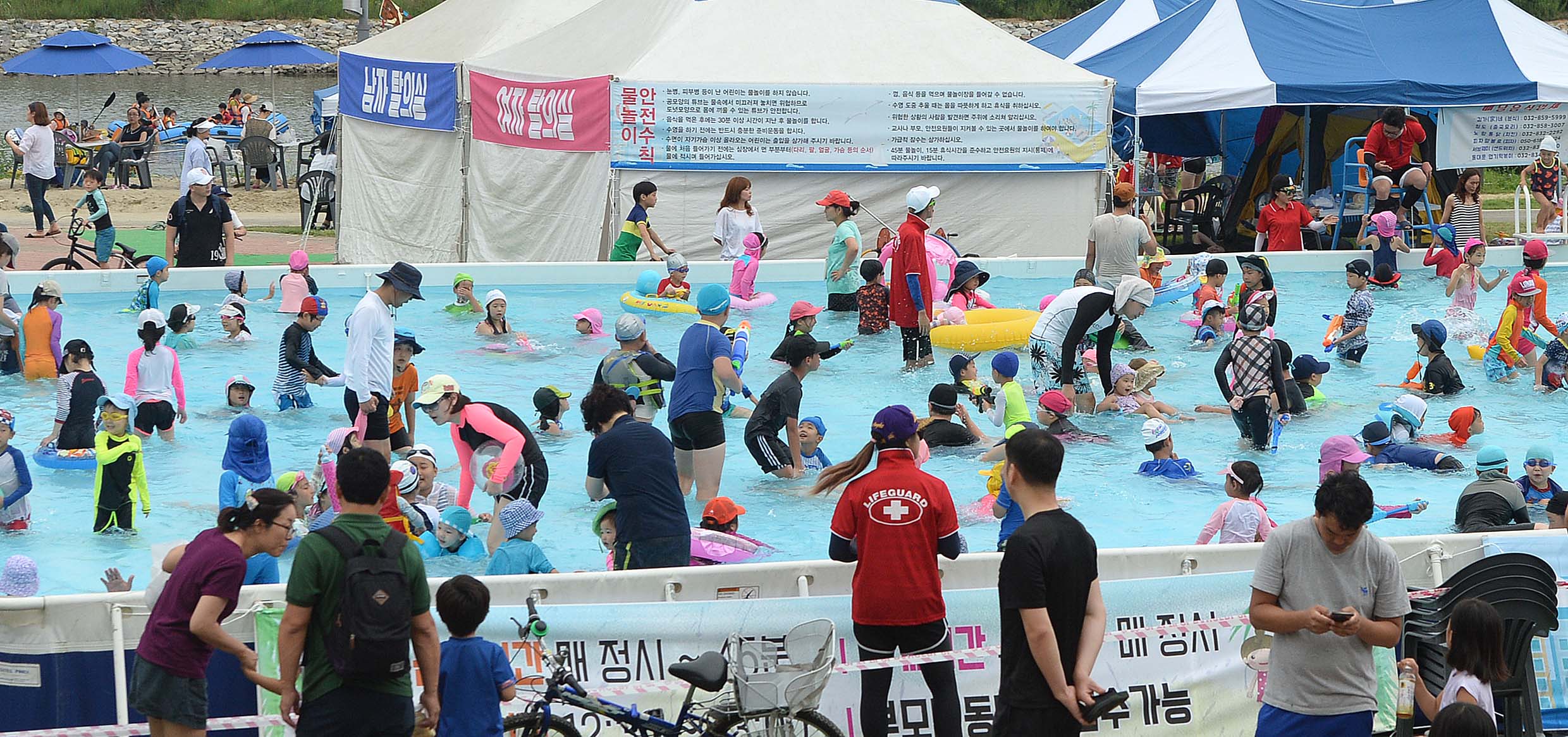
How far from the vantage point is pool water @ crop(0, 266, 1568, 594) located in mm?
10078

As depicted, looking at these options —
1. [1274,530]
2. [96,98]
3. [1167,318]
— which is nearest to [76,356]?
[1274,530]

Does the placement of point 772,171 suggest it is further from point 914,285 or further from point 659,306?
point 914,285

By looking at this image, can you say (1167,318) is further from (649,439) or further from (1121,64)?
(649,439)

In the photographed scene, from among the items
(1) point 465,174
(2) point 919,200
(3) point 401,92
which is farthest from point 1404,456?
(3) point 401,92

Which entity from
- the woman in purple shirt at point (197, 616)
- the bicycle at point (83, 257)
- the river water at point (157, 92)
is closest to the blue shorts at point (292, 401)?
the bicycle at point (83, 257)

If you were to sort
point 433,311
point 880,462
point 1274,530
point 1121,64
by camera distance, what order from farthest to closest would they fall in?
1. point 1121,64
2. point 433,311
3. point 880,462
4. point 1274,530

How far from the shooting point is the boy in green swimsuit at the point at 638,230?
52.0 ft

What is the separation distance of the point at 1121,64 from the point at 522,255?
8383mm

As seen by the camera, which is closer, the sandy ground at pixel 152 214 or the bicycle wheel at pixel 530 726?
the bicycle wheel at pixel 530 726

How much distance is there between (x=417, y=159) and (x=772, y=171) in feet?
16.1

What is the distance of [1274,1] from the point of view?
22.0 m

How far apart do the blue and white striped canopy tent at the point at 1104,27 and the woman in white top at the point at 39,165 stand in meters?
14.1

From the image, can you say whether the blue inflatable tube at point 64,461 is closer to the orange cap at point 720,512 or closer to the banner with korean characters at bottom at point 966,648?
the orange cap at point 720,512

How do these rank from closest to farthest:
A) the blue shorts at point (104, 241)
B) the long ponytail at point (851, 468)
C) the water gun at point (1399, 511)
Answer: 1. the long ponytail at point (851, 468)
2. the water gun at point (1399, 511)
3. the blue shorts at point (104, 241)
